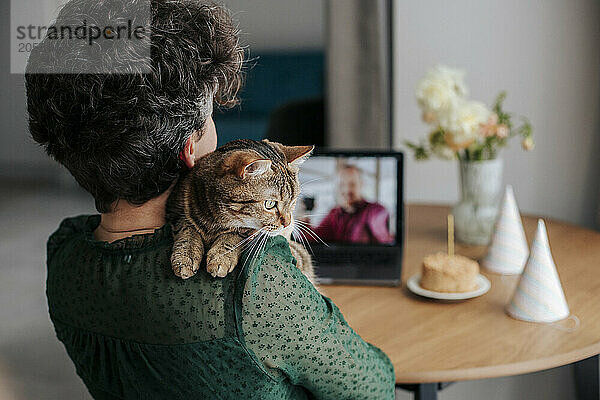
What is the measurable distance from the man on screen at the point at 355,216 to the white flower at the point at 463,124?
26cm

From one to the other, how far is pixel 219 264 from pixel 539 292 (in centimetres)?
77

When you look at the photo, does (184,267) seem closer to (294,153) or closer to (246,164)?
(246,164)

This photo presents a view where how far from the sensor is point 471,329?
4.29 ft

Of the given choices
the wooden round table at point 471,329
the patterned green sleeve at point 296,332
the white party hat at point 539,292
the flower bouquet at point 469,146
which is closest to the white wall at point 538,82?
the flower bouquet at point 469,146

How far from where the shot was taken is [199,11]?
85 cm

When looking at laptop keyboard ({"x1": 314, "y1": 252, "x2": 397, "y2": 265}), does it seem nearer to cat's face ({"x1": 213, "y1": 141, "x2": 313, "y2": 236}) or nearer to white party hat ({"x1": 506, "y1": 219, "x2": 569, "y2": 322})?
white party hat ({"x1": 506, "y1": 219, "x2": 569, "y2": 322})

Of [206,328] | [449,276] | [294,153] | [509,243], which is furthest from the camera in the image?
[509,243]

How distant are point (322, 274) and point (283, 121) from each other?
102 cm

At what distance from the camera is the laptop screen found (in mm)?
1781

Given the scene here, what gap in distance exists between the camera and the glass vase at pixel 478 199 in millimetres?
1792

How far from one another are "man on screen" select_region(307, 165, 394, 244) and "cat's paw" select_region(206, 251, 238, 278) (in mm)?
974

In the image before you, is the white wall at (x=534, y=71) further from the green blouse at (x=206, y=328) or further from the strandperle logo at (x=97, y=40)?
the strandperle logo at (x=97, y=40)

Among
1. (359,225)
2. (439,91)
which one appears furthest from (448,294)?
(439,91)

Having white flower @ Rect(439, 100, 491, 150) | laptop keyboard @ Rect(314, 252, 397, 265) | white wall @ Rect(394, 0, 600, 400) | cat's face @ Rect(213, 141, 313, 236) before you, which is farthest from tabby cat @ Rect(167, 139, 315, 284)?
white wall @ Rect(394, 0, 600, 400)
